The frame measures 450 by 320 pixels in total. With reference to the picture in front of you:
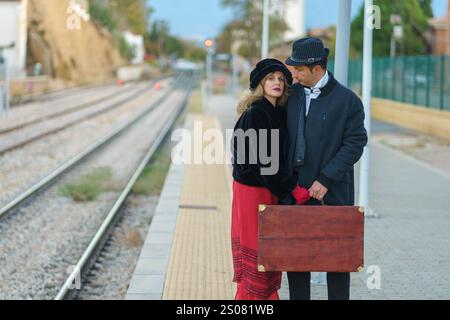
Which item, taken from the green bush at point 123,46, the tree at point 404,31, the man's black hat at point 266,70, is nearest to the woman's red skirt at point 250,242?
the man's black hat at point 266,70

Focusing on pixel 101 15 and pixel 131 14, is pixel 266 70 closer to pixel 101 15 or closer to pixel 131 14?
pixel 101 15

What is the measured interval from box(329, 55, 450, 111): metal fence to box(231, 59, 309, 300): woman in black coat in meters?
18.0

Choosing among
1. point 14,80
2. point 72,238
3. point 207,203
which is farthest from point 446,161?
point 14,80

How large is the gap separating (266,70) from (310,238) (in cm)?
107

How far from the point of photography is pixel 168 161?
728 inches

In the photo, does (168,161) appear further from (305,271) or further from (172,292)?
(305,271)

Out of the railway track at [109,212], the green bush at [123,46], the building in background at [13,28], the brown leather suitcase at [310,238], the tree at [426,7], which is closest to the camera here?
the brown leather suitcase at [310,238]

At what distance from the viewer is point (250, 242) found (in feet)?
18.3

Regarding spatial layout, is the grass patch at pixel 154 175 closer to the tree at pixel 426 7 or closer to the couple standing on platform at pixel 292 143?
the tree at pixel 426 7

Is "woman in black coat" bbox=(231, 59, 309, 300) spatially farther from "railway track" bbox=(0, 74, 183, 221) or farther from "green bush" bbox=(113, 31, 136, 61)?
"green bush" bbox=(113, 31, 136, 61)

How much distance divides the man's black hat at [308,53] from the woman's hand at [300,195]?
79 centimetres

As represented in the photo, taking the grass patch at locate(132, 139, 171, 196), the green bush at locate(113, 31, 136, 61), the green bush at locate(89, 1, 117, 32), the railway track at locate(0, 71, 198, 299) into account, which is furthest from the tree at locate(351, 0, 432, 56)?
the green bush at locate(113, 31, 136, 61)

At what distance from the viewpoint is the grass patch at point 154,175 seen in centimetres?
1459

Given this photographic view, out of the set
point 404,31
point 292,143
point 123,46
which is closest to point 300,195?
point 292,143
